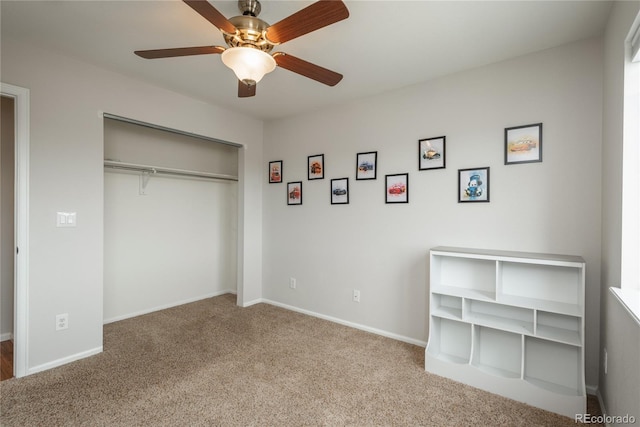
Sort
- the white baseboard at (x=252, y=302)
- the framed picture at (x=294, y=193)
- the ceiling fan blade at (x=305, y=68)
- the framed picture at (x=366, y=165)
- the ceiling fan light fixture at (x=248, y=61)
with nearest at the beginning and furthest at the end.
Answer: the ceiling fan light fixture at (x=248, y=61)
the ceiling fan blade at (x=305, y=68)
the framed picture at (x=366, y=165)
the framed picture at (x=294, y=193)
the white baseboard at (x=252, y=302)

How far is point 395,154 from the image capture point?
294cm

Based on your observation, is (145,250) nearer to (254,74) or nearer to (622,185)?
(254,74)

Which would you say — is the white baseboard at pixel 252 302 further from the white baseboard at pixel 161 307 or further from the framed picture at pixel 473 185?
the framed picture at pixel 473 185

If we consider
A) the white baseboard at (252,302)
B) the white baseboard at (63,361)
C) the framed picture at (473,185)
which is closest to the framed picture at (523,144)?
the framed picture at (473,185)

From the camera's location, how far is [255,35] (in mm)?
1620

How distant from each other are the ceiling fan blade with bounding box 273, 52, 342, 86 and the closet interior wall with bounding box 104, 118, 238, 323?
2335 millimetres

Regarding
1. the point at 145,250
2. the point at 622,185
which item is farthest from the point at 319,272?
the point at 622,185

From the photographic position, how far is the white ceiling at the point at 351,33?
1794 mm

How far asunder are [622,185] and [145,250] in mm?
4275

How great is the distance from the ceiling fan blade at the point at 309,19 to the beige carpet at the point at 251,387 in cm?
216

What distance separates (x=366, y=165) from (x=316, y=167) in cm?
67

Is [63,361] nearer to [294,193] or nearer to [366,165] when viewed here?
[294,193]

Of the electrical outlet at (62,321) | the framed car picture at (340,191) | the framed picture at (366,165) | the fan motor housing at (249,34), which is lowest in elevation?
the electrical outlet at (62,321)

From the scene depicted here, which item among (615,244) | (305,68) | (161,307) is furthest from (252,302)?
(615,244)
